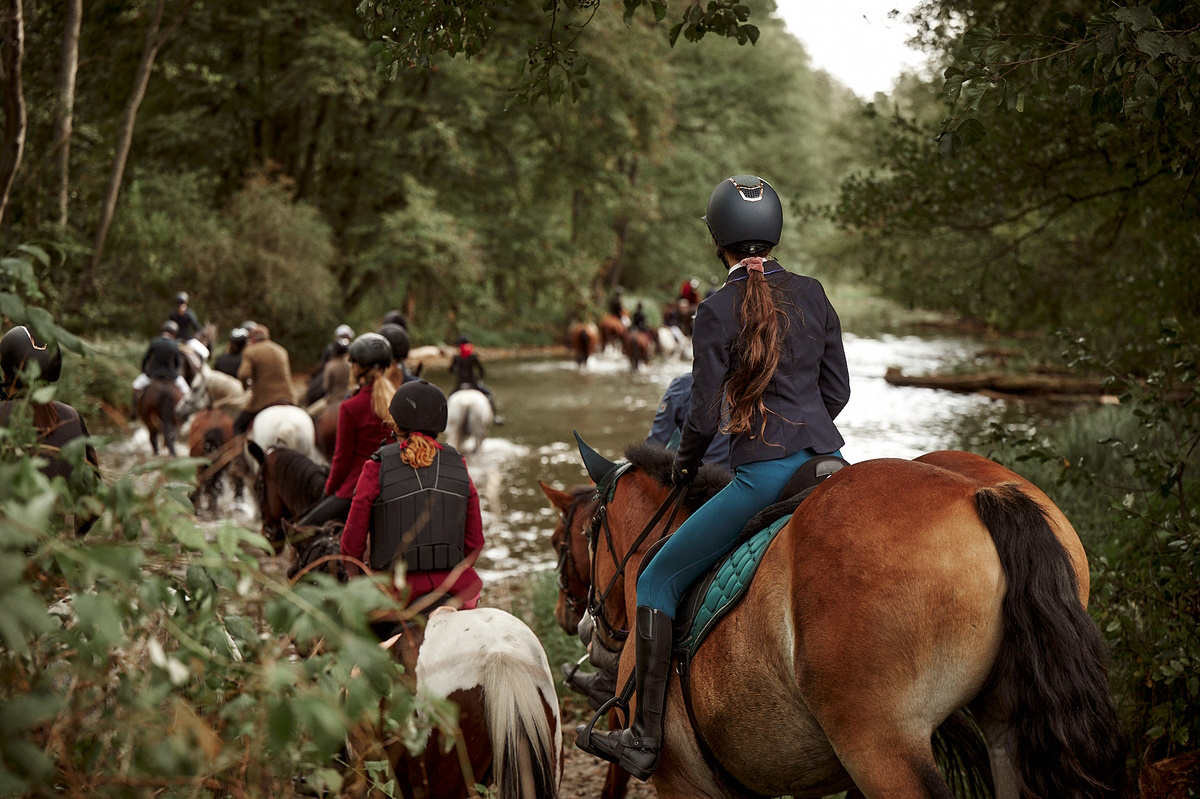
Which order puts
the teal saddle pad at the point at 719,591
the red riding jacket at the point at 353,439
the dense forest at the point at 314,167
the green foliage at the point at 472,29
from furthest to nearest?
the dense forest at the point at 314,167 → the red riding jacket at the point at 353,439 → the green foliage at the point at 472,29 → the teal saddle pad at the point at 719,591

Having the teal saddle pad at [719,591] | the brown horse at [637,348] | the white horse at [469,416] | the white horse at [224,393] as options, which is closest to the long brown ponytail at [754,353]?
the teal saddle pad at [719,591]

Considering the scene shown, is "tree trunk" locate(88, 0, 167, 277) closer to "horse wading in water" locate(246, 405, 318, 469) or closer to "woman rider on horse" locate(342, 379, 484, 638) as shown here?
"horse wading in water" locate(246, 405, 318, 469)

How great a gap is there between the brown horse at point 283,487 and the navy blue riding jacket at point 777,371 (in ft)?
14.0

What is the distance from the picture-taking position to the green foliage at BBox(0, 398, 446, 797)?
146 centimetres

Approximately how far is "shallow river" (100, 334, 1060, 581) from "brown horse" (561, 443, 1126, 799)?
4.55 metres

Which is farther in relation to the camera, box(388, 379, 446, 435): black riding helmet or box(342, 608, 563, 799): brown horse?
box(388, 379, 446, 435): black riding helmet

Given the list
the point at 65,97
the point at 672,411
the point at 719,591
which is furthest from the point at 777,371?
A: the point at 65,97

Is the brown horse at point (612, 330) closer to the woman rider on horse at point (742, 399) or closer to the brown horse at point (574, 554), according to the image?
the brown horse at point (574, 554)

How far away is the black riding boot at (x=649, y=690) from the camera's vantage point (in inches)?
129

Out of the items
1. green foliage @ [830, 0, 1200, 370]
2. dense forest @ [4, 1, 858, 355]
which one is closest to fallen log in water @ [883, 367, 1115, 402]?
dense forest @ [4, 1, 858, 355]

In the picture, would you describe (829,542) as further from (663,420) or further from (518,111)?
(518,111)

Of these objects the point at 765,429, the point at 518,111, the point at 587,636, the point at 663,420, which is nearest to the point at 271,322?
the point at 518,111

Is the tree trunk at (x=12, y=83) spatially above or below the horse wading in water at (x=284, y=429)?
above

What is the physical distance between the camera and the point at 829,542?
8.77 ft
